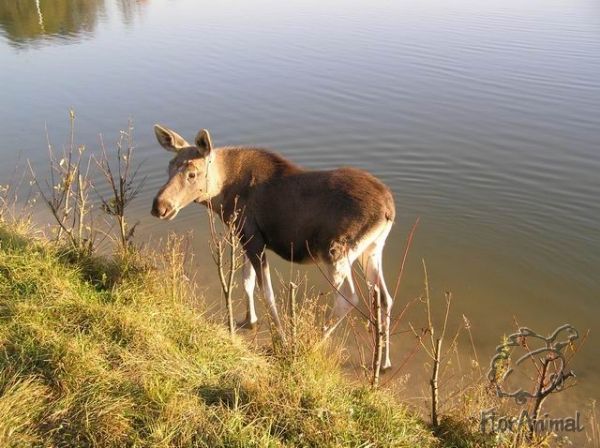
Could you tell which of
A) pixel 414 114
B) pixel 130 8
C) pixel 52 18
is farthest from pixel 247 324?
pixel 130 8

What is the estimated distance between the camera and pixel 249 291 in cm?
747

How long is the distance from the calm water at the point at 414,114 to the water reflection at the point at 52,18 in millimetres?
338

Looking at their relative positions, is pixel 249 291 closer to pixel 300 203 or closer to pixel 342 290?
pixel 342 290

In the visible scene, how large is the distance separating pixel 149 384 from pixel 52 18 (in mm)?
34969

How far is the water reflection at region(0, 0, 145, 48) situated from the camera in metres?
28.2

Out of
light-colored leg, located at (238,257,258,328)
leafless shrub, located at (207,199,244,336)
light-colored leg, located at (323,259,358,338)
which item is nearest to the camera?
leafless shrub, located at (207,199,244,336)

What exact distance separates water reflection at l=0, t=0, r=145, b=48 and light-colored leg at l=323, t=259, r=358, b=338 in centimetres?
2499

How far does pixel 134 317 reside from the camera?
563 centimetres

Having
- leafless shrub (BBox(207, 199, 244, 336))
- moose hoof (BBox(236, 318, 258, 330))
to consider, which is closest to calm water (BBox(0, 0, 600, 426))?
moose hoof (BBox(236, 318, 258, 330))

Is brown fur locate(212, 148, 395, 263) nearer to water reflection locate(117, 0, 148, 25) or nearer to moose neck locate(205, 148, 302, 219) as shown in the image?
moose neck locate(205, 148, 302, 219)

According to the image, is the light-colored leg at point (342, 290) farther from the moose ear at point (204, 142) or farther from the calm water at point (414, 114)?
the moose ear at point (204, 142)

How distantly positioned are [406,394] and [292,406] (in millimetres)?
2389

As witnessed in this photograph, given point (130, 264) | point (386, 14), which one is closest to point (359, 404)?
point (130, 264)

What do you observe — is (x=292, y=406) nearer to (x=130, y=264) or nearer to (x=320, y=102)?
(x=130, y=264)
